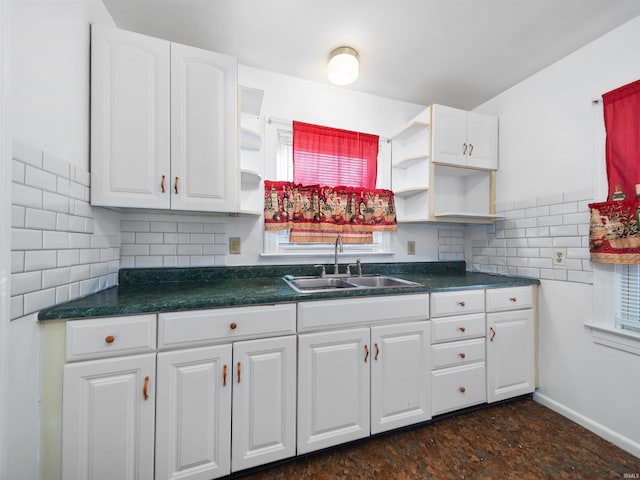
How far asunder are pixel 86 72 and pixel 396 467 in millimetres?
2587

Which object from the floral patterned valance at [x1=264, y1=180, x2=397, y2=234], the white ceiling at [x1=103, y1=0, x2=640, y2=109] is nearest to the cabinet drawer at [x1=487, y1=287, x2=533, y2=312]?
the floral patterned valance at [x1=264, y1=180, x2=397, y2=234]

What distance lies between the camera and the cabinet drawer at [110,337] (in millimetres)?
1022

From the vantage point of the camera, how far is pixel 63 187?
1120 millimetres

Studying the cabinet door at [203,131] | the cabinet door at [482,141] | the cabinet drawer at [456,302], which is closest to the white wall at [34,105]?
the cabinet door at [203,131]

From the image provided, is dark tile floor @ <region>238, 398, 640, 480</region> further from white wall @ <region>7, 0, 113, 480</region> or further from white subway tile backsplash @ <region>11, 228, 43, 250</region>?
white subway tile backsplash @ <region>11, 228, 43, 250</region>

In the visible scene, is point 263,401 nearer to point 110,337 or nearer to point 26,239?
point 110,337

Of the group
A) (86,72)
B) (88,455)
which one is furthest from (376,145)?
(88,455)

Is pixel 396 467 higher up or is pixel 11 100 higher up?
pixel 11 100

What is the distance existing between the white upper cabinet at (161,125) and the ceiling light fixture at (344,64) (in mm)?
674

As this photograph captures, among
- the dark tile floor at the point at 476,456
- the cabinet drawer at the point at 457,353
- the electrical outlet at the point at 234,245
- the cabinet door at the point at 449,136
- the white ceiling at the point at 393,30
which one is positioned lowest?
the dark tile floor at the point at 476,456

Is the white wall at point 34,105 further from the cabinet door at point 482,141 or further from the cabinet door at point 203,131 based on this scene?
the cabinet door at point 482,141

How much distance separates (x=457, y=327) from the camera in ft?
5.45

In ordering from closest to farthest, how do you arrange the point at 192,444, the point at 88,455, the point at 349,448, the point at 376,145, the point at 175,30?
the point at 88,455, the point at 192,444, the point at 349,448, the point at 175,30, the point at 376,145

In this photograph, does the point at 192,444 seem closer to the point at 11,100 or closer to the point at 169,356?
the point at 169,356
